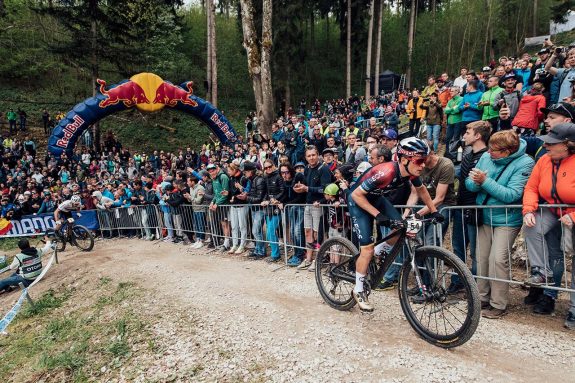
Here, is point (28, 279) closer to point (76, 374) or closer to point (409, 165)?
point (76, 374)

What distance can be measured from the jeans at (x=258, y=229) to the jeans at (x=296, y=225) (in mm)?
809

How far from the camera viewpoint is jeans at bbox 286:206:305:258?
21.5ft

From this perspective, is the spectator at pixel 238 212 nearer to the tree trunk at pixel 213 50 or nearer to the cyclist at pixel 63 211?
the cyclist at pixel 63 211

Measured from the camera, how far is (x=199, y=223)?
934cm

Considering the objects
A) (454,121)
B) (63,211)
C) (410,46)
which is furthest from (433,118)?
(410,46)

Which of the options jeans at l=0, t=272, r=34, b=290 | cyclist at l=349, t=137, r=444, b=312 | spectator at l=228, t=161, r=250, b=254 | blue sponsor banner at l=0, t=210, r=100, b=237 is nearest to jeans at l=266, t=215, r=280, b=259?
spectator at l=228, t=161, r=250, b=254

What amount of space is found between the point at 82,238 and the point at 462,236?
11.1 m

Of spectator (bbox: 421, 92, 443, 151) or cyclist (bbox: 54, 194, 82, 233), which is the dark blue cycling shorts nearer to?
spectator (bbox: 421, 92, 443, 151)

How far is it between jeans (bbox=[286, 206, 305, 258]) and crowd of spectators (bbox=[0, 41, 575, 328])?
0.07 feet

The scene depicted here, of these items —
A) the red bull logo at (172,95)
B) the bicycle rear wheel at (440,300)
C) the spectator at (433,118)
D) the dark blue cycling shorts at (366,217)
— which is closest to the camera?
the bicycle rear wheel at (440,300)

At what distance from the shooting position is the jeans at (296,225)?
6.55 meters

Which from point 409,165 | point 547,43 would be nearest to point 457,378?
point 409,165

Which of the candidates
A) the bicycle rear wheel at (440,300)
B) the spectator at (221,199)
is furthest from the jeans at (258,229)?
the bicycle rear wheel at (440,300)

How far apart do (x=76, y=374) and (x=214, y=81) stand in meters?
22.5
